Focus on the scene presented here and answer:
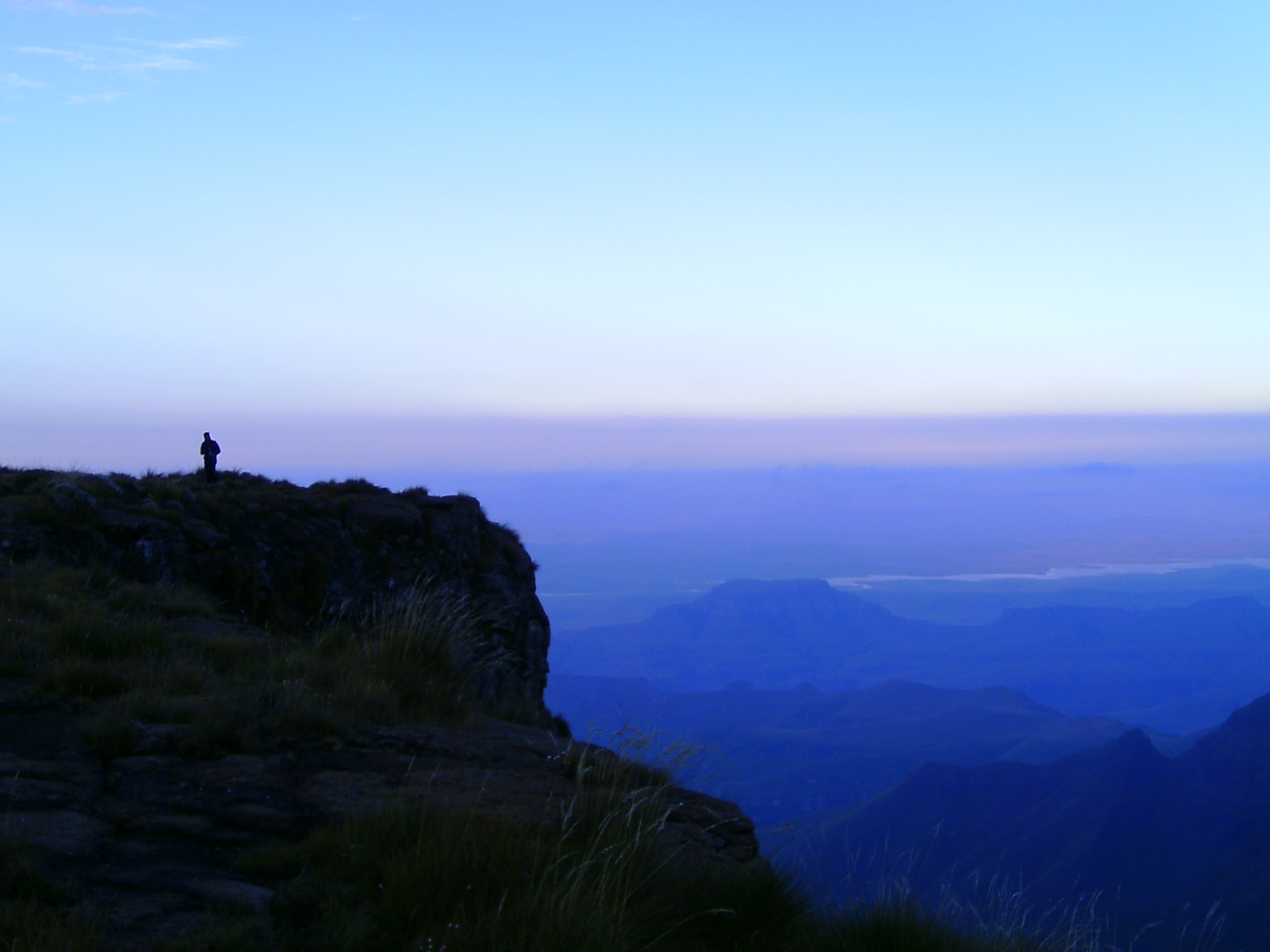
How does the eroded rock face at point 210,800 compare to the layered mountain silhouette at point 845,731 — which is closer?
the eroded rock face at point 210,800

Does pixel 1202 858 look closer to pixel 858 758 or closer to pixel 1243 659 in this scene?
pixel 858 758

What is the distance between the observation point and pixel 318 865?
129 inches

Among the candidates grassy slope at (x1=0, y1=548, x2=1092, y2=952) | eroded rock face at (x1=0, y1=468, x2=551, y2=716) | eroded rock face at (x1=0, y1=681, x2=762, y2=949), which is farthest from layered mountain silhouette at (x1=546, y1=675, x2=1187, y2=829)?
eroded rock face at (x1=0, y1=681, x2=762, y2=949)

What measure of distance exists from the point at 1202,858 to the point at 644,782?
43.7 meters

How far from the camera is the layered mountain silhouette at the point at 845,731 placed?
6531cm

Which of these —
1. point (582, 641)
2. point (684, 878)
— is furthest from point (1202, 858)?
point (582, 641)

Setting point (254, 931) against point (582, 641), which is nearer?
point (254, 931)

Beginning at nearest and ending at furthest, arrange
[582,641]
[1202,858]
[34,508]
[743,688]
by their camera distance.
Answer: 1. [34,508]
2. [1202,858]
3. [743,688]
4. [582,641]

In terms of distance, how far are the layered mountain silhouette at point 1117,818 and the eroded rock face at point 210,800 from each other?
30.0 metres

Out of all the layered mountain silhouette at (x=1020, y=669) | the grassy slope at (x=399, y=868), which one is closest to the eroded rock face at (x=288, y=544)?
the grassy slope at (x=399, y=868)

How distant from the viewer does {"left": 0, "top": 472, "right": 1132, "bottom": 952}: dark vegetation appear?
2857 mm

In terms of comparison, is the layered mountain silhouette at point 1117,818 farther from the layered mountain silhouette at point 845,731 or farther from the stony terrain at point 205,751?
the stony terrain at point 205,751

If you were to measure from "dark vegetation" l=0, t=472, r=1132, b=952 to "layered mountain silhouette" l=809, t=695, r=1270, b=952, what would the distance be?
29.7 m

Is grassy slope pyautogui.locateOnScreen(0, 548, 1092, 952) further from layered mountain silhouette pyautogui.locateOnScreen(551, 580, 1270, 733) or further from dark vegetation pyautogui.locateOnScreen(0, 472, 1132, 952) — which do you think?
layered mountain silhouette pyautogui.locateOnScreen(551, 580, 1270, 733)
